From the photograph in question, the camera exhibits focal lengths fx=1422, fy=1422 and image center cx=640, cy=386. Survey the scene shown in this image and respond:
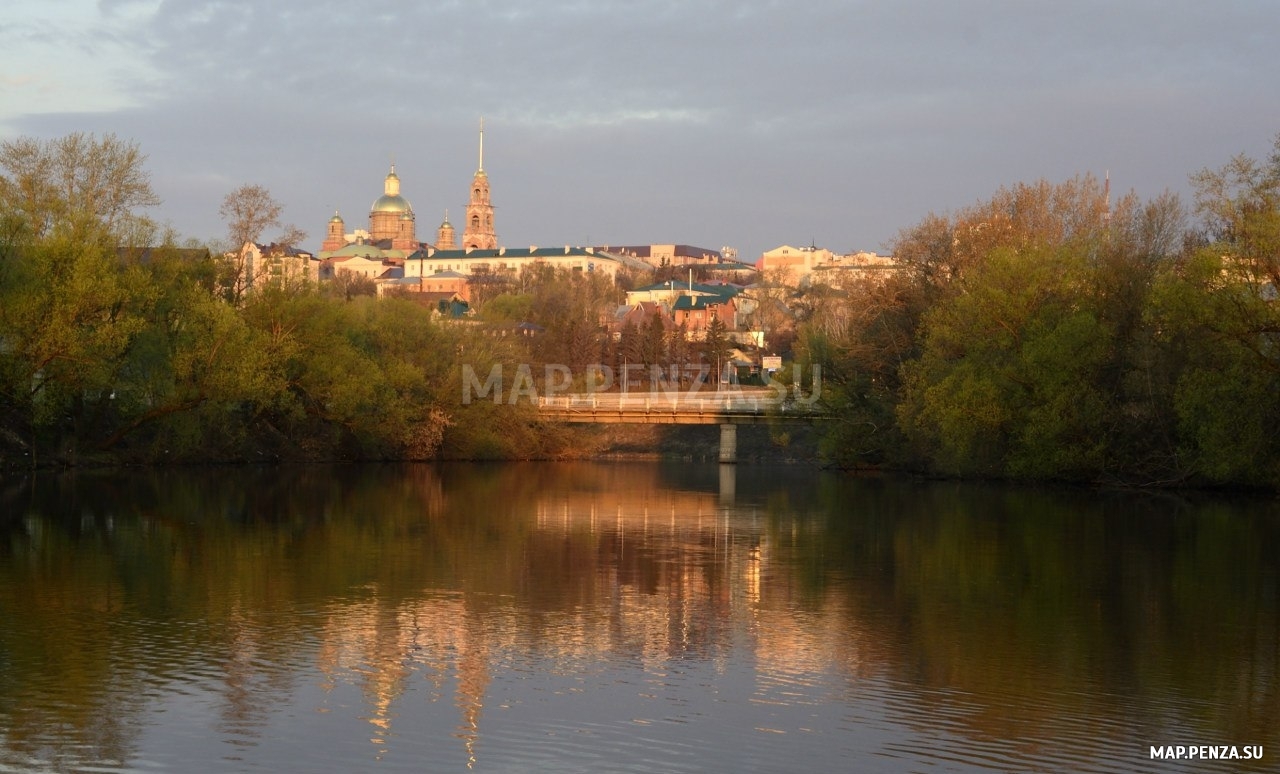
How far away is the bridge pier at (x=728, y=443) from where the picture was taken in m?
73.2

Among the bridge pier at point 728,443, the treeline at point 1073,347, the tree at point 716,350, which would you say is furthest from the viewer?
the tree at point 716,350

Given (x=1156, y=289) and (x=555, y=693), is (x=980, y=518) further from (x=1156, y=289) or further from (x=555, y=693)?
(x=555, y=693)

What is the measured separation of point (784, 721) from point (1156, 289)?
35.5 m

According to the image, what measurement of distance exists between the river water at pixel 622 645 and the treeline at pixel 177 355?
43.4 feet

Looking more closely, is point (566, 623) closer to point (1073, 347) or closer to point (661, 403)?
point (1073, 347)

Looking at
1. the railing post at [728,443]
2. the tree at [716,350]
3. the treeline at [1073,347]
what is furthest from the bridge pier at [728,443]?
the tree at [716,350]

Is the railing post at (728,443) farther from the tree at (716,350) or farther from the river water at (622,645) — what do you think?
the river water at (622,645)

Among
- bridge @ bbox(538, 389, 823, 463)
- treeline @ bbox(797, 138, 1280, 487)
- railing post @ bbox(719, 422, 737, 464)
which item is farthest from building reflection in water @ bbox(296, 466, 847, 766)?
railing post @ bbox(719, 422, 737, 464)

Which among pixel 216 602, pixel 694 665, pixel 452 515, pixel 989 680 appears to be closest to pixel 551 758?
pixel 694 665

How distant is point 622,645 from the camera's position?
1733 centimetres

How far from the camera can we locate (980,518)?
37500 mm

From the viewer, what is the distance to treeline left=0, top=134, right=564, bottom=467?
149 feet

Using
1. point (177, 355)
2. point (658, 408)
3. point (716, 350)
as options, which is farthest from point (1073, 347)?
point (716, 350)

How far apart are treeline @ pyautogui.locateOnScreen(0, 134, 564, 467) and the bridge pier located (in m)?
12.0
